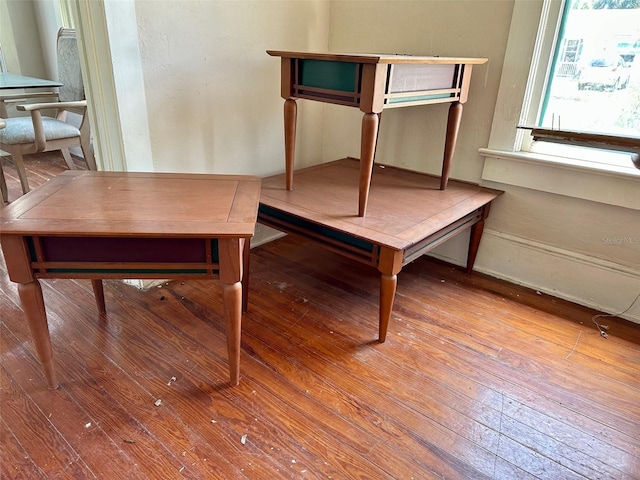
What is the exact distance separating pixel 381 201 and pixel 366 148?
0.37 metres

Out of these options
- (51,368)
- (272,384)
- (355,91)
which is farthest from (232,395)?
(355,91)

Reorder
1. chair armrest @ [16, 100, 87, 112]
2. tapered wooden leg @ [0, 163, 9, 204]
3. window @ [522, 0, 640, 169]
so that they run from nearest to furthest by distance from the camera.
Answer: window @ [522, 0, 640, 169]
chair armrest @ [16, 100, 87, 112]
tapered wooden leg @ [0, 163, 9, 204]

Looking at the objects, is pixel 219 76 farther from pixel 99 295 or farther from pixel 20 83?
pixel 20 83

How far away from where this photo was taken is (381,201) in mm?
1801

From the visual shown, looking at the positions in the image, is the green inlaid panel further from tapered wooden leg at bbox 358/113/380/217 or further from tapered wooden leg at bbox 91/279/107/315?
tapered wooden leg at bbox 91/279/107/315

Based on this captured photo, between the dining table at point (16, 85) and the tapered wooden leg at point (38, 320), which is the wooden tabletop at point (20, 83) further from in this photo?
the tapered wooden leg at point (38, 320)

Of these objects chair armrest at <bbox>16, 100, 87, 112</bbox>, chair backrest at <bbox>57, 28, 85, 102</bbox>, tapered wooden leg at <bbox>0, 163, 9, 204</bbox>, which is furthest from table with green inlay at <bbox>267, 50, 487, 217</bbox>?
chair backrest at <bbox>57, 28, 85, 102</bbox>

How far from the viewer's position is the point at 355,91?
4.67 feet

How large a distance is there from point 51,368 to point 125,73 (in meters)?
1.04

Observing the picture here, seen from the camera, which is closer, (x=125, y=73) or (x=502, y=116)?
(x=125, y=73)

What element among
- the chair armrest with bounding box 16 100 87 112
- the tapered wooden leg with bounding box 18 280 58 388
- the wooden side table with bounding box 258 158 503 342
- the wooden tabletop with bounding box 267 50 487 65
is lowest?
the tapered wooden leg with bounding box 18 280 58 388

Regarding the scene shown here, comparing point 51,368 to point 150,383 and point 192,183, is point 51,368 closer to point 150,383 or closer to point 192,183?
point 150,383

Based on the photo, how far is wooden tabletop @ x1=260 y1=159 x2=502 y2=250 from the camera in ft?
5.03

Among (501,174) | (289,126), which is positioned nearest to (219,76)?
(289,126)
